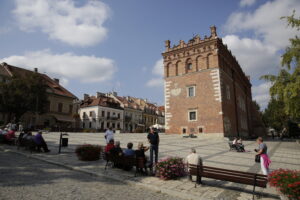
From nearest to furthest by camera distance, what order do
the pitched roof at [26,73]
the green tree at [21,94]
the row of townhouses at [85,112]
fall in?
the green tree at [21,94] → the pitched roof at [26,73] → the row of townhouses at [85,112]

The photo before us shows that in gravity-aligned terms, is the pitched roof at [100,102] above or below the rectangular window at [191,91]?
above

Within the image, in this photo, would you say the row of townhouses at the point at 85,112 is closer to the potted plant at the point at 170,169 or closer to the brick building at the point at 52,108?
the brick building at the point at 52,108

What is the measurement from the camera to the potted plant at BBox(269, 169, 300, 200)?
422 centimetres

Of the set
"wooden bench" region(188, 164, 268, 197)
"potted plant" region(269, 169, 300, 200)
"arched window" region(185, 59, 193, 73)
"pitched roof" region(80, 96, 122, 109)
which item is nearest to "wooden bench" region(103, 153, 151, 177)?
"wooden bench" region(188, 164, 268, 197)

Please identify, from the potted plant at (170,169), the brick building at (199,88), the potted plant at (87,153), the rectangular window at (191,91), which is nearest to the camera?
the potted plant at (170,169)

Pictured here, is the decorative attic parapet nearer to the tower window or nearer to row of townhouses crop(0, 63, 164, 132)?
the tower window

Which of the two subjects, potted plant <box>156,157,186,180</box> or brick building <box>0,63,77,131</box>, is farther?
brick building <box>0,63,77,131</box>

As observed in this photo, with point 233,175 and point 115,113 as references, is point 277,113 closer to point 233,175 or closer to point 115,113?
point 233,175

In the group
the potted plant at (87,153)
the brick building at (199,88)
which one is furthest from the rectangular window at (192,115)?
the potted plant at (87,153)

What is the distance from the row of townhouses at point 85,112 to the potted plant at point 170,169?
28.9m

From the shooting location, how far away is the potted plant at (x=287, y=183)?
422 centimetres

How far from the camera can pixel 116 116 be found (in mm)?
56281

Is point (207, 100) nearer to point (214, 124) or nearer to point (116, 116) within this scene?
point (214, 124)

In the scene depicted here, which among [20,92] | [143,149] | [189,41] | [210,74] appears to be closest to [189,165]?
[143,149]
